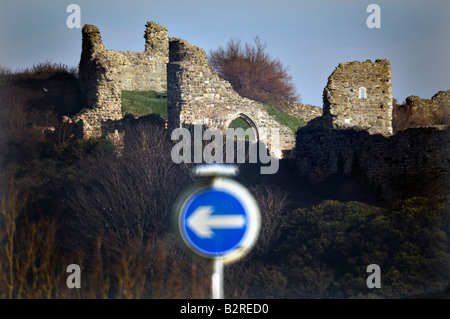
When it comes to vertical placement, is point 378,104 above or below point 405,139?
above

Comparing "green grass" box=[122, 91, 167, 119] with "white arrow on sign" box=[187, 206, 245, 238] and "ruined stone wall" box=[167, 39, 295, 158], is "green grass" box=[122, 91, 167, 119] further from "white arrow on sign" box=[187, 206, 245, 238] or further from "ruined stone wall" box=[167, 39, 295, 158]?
"white arrow on sign" box=[187, 206, 245, 238]

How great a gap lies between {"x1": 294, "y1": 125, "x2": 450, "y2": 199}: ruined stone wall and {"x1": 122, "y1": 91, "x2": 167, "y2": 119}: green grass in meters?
10.3

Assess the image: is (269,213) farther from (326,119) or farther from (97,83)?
(97,83)

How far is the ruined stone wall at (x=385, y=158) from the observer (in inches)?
870

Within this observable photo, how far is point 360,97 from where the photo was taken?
90.6 ft

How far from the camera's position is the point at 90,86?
3356 cm

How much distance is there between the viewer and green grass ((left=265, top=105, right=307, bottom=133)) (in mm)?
37375

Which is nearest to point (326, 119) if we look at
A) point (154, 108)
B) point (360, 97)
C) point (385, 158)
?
point (360, 97)

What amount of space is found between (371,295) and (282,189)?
334 inches

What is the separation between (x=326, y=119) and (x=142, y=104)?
42.5 ft

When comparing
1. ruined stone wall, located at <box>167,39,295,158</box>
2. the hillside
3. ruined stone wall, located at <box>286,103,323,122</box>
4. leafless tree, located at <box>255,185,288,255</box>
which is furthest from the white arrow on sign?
ruined stone wall, located at <box>286,103,323,122</box>

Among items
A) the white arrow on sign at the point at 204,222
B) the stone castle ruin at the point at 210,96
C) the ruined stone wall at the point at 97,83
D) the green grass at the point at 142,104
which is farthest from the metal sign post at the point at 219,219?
the green grass at the point at 142,104
